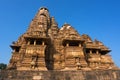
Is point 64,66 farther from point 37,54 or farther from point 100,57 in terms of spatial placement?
point 100,57

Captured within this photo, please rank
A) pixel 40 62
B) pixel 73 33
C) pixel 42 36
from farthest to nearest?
pixel 73 33
pixel 42 36
pixel 40 62

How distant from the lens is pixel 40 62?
21.4 meters

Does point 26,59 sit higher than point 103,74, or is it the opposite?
point 26,59

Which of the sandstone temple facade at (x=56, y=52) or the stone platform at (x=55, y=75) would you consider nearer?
the stone platform at (x=55, y=75)

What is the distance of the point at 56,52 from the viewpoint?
2505 cm

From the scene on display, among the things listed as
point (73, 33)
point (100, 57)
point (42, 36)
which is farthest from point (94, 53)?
point (42, 36)

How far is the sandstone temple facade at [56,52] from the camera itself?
21656 mm

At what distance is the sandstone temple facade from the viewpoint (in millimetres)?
21656

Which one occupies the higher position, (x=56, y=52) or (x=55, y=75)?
(x=56, y=52)

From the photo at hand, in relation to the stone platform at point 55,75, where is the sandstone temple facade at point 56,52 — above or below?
above

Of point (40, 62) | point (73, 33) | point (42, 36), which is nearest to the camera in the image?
point (40, 62)

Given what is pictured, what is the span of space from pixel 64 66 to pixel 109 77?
13.9m

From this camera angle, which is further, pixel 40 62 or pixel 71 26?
pixel 71 26

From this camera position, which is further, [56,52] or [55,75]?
[56,52]
